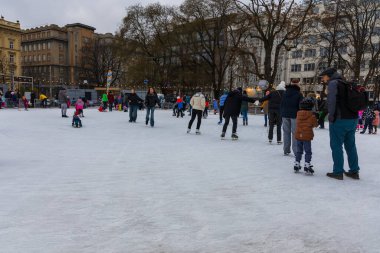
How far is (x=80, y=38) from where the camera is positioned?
9556cm

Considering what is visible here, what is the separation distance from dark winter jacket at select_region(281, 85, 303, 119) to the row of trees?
2096 cm

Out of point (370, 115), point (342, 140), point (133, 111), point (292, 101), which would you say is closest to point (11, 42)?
point (133, 111)

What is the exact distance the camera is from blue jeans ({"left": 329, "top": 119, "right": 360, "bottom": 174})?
508 centimetres

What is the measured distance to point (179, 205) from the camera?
3684 millimetres

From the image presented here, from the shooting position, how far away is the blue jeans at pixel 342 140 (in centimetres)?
508

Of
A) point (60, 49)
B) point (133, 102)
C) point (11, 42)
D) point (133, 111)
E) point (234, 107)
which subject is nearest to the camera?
point (234, 107)

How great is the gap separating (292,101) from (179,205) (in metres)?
4.15

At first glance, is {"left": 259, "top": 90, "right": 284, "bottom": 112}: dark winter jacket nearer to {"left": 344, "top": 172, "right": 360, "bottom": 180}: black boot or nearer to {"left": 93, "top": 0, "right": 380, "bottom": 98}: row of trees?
{"left": 344, "top": 172, "right": 360, "bottom": 180}: black boot

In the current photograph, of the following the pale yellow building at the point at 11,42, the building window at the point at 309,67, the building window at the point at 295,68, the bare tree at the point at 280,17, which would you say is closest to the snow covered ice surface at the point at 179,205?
the bare tree at the point at 280,17

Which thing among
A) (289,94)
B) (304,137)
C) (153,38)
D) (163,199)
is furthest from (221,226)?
(153,38)

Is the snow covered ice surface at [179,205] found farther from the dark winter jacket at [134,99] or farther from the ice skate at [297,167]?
the dark winter jacket at [134,99]

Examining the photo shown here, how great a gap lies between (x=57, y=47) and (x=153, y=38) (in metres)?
61.4

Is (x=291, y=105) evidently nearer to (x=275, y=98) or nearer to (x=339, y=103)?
(x=339, y=103)

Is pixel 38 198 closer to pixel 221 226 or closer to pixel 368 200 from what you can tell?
pixel 221 226
